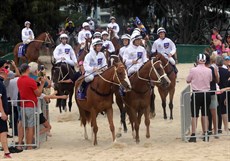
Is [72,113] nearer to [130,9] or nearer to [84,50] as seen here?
[84,50]

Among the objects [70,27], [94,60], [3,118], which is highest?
[70,27]

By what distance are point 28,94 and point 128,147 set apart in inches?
102

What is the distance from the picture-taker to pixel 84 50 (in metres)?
23.2

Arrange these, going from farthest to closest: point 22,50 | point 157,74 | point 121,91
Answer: point 22,50 < point 121,91 < point 157,74

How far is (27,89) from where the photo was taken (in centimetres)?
1419

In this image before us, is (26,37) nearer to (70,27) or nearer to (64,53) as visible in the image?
(70,27)

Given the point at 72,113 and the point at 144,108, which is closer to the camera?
the point at 144,108

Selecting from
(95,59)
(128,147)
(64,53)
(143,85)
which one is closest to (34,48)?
(64,53)

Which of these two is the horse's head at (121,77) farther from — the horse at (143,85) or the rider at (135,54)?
the rider at (135,54)

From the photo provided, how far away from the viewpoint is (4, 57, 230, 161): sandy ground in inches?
521

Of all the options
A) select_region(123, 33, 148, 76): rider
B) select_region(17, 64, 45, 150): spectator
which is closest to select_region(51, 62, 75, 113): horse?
select_region(123, 33, 148, 76): rider

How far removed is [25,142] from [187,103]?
12.7 ft

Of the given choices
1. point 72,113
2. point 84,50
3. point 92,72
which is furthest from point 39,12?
point 92,72

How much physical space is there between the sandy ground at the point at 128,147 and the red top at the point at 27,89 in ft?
3.75
